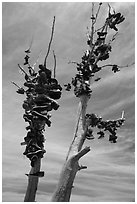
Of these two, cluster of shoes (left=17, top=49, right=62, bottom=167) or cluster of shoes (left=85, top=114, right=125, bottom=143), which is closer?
cluster of shoes (left=17, top=49, right=62, bottom=167)

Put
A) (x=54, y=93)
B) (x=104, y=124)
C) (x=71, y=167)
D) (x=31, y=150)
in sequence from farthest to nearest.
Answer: (x=104, y=124) < (x=71, y=167) < (x=54, y=93) < (x=31, y=150)

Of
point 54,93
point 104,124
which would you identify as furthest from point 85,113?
point 54,93

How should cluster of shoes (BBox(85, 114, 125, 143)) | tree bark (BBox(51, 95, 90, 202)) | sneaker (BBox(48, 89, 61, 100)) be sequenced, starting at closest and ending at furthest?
1. sneaker (BBox(48, 89, 61, 100))
2. tree bark (BBox(51, 95, 90, 202))
3. cluster of shoes (BBox(85, 114, 125, 143))

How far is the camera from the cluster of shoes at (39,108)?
2078 millimetres

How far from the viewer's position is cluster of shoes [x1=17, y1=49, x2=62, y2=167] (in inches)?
81.8

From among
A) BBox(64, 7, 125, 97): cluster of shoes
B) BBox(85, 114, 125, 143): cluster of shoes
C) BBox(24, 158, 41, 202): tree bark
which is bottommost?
BBox(24, 158, 41, 202): tree bark

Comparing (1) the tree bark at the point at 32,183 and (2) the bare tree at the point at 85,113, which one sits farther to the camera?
(2) the bare tree at the point at 85,113

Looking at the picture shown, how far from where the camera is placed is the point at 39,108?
2.09m

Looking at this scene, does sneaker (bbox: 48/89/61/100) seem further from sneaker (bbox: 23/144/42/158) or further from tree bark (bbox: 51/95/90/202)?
tree bark (bbox: 51/95/90/202)

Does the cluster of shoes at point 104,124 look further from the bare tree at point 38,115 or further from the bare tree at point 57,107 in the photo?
the bare tree at point 38,115

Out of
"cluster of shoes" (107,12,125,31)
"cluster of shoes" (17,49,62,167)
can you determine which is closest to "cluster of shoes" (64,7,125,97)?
"cluster of shoes" (107,12,125,31)

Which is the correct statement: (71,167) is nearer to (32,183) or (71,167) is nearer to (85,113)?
(85,113)

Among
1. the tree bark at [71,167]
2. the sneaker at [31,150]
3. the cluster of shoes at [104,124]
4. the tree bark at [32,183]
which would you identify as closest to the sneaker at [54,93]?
the sneaker at [31,150]

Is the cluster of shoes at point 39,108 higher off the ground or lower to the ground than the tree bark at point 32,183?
higher
